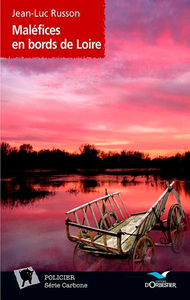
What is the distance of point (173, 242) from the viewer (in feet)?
25.1

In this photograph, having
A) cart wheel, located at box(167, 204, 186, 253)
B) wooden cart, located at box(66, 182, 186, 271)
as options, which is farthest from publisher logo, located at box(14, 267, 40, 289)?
cart wheel, located at box(167, 204, 186, 253)

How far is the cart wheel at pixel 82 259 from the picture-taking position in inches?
236

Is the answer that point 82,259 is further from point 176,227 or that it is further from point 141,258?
point 176,227

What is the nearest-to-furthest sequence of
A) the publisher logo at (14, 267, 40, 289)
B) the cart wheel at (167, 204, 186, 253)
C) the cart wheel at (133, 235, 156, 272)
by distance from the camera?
the publisher logo at (14, 267, 40, 289), the cart wheel at (133, 235, 156, 272), the cart wheel at (167, 204, 186, 253)

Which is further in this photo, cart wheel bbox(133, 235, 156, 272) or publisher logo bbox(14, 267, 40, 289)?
cart wheel bbox(133, 235, 156, 272)

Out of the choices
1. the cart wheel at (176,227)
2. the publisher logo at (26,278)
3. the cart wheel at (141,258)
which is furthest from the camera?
the cart wheel at (176,227)

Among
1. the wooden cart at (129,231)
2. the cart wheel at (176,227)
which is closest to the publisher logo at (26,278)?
the wooden cart at (129,231)

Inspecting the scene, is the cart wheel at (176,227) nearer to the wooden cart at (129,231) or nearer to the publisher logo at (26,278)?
the wooden cart at (129,231)

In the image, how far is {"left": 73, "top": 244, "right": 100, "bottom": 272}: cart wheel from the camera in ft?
19.7

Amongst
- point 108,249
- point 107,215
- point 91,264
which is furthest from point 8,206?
point 108,249

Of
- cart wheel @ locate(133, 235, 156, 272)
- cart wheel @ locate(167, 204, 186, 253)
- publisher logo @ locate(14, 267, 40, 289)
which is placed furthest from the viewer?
cart wheel @ locate(167, 204, 186, 253)

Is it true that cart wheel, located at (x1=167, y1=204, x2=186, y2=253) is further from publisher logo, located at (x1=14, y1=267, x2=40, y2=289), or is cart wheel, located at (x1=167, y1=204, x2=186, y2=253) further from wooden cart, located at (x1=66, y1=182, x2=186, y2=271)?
publisher logo, located at (x1=14, y1=267, x2=40, y2=289)

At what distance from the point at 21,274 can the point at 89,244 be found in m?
1.43

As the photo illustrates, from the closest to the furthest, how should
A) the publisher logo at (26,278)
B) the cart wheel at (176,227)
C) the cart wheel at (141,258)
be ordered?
the publisher logo at (26,278) < the cart wheel at (141,258) < the cart wheel at (176,227)
